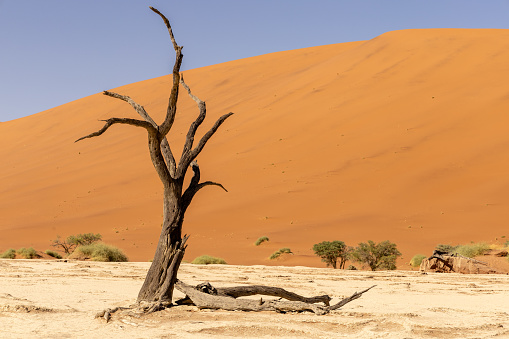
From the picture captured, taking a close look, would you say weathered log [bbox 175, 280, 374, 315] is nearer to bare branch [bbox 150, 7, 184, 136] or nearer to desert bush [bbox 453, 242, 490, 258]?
bare branch [bbox 150, 7, 184, 136]

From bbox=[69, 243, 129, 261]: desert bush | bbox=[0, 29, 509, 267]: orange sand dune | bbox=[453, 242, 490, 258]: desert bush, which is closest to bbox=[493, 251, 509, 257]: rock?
bbox=[453, 242, 490, 258]: desert bush

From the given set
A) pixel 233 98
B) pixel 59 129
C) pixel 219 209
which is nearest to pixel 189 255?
pixel 219 209

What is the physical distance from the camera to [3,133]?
67312mm

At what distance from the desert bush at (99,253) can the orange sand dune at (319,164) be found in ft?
12.6

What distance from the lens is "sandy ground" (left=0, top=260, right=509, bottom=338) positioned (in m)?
6.78

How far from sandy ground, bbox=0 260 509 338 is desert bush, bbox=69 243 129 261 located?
386cm

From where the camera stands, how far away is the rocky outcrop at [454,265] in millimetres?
16156

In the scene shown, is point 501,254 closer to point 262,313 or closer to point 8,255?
point 262,313

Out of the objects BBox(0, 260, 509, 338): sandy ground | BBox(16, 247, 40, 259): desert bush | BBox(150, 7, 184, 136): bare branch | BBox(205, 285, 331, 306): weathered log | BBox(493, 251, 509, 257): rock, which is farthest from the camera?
BBox(16, 247, 40, 259): desert bush

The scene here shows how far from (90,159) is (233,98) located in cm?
1473

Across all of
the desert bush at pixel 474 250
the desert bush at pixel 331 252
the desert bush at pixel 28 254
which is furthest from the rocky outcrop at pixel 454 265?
the desert bush at pixel 28 254

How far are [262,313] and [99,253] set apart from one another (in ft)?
39.0

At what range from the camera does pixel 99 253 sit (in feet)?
61.0

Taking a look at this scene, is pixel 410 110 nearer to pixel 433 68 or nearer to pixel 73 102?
pixel 433 68
